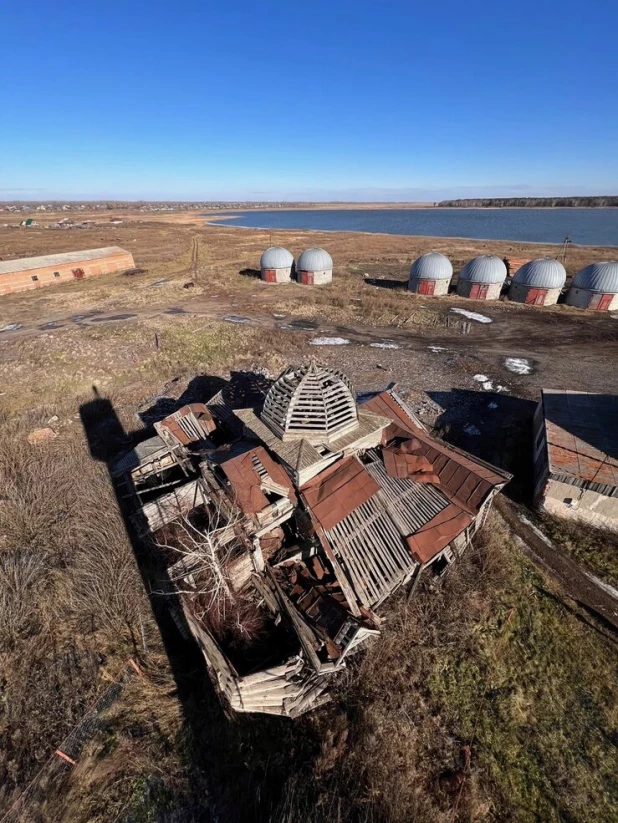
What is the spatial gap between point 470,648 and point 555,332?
36681 mm

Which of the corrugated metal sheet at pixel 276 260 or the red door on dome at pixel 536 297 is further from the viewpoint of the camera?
the corrugated metal sheet at pixel 276 260

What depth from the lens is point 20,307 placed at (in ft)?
144

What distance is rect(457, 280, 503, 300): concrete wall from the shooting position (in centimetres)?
4662

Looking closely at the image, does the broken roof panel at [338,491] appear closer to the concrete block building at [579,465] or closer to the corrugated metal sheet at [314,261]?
the concrete block building at [579,465]

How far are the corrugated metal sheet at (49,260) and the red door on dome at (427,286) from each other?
174ft

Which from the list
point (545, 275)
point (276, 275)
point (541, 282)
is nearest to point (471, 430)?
point (541, 282)

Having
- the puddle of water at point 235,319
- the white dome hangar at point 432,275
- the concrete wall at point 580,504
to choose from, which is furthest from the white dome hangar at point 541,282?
the concrete wall at point 580,504

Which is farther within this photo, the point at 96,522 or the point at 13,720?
the point at 96,522

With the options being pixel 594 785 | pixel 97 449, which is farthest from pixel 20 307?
pixel 594 785

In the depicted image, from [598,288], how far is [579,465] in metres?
39.3

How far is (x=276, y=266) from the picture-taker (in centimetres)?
5322

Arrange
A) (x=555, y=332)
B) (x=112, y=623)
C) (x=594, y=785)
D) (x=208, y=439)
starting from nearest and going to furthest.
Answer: (x=594, y=785) → (x=112, y=623) → (x=208, y=439) → (x=555, y=332)

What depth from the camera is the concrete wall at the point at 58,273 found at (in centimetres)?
4994

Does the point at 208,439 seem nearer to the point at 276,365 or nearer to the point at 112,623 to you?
the point at 112,623
